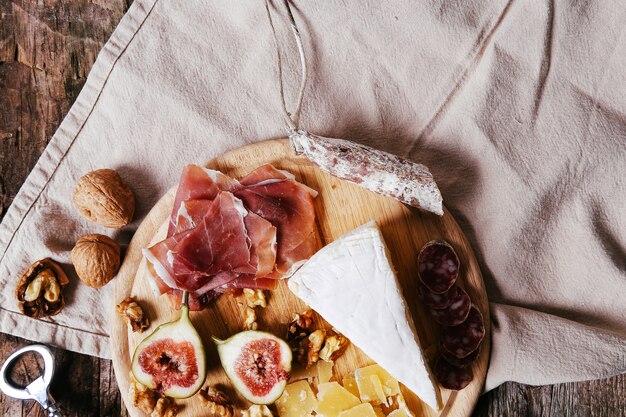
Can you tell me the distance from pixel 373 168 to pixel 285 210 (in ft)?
1.09

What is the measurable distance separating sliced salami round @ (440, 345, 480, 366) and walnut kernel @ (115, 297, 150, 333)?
1022mm

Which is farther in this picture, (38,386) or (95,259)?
(38,386)

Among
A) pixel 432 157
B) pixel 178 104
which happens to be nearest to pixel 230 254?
pixel 178 104

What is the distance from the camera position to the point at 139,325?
207 centimetres

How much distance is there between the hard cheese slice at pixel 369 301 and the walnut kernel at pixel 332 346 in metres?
0.08

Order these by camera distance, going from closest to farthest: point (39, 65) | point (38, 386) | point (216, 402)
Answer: point (216, 402) < point (38, 386) < point (39, 65)

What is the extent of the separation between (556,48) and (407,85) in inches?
21.2

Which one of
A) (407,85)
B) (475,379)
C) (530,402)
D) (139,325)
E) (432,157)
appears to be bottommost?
(530,402)

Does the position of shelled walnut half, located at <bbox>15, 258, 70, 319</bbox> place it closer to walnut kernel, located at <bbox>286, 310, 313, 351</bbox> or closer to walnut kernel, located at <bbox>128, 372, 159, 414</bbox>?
walnut kernel, located at <bbox>128, 372, 159, 414</bbox>

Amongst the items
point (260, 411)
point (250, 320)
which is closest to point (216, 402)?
point (260, 411)

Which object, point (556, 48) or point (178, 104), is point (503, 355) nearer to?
point (556, 48)

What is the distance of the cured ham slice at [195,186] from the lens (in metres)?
2.05

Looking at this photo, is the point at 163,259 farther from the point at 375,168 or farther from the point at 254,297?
the point at 375,168

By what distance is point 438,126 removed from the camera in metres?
2.16
